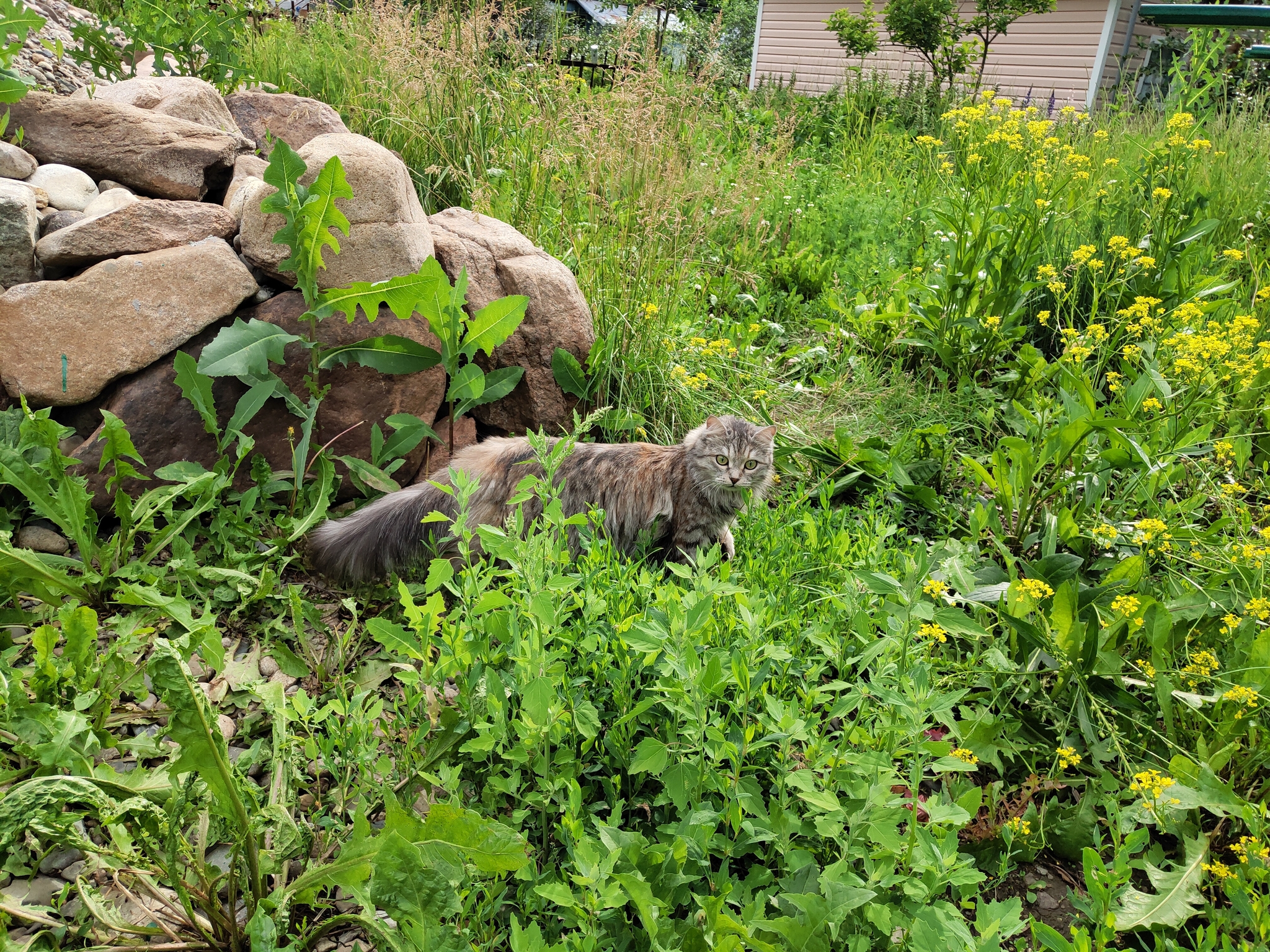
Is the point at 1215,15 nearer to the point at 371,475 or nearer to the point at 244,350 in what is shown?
the point at 371,475

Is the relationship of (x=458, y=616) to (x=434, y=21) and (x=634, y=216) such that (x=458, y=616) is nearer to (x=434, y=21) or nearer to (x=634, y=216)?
(x=634, y=216)

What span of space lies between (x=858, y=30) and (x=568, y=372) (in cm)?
1442

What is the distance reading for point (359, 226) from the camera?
127 inches

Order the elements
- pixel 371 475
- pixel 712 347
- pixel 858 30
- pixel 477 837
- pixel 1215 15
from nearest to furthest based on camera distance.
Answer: pixel 477 837
pixel 1215 15
pixel 371 475
pixel 712 347
pixel 858 30

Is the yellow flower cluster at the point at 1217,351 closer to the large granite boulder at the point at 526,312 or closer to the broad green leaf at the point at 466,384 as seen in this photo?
the large granite boulder at the point at 526,312

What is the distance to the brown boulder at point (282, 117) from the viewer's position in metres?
4.28

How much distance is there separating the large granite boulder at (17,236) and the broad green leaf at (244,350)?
0.68m

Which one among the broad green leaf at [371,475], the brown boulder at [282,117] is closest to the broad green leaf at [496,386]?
the broad green leaf at [371,475]

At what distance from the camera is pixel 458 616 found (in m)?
1.98

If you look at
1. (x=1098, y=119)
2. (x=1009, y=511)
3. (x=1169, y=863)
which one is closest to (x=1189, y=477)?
(x=1009, y=511)

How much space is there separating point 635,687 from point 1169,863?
4.60ft

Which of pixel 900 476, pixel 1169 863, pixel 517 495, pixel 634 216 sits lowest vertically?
pixel 1169 863

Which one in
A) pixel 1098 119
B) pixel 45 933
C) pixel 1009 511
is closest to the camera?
pixel 45 933

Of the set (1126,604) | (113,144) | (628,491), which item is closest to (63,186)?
(113,144)
